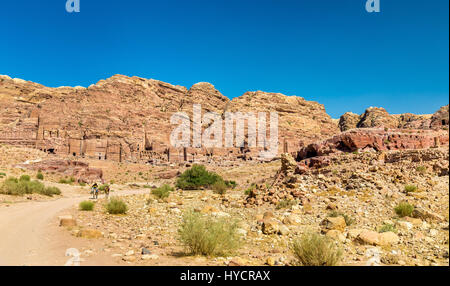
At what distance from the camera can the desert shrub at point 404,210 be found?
7.93 m

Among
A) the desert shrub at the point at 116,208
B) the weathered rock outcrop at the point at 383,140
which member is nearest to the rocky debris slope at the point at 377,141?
the weathered rock outcrop at the point at 383,140

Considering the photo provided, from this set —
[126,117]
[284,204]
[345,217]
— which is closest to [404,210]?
[345,217]

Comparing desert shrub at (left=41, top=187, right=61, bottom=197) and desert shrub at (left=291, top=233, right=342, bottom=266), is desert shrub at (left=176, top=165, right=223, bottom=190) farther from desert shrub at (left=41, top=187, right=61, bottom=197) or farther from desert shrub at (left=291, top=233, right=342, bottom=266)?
desert shrub at (left=291, top=233, right=342, bottom=266)

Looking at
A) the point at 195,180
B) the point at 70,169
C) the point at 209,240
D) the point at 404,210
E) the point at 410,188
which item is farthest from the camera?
the point at 70,169

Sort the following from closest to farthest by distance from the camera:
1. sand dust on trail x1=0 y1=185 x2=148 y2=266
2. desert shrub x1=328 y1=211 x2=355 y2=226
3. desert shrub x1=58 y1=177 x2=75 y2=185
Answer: sand dust on trail x1=0 y1=185 x2=148 y2=266 < desert shrub x1=328 y1=211 x2=355 y2=226 < desert shrub x1=58 y1=177 x2=75 y2=185

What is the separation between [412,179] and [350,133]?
843 cm

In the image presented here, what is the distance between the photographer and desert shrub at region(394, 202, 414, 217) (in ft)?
26.0

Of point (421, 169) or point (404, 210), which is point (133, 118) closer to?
point (421, 169)

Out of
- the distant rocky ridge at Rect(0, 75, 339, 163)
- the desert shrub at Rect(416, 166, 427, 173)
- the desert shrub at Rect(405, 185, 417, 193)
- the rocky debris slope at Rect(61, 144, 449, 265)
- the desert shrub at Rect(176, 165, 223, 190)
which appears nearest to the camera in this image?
the rocky debris slope at Rect(61, 144, 449, 265)

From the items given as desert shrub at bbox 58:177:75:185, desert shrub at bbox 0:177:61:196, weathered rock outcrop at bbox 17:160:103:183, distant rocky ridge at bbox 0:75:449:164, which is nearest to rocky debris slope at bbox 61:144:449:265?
desert shrub at bbox 0:177:61:196

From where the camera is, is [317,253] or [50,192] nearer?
[317,253]

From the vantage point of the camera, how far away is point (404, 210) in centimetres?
796

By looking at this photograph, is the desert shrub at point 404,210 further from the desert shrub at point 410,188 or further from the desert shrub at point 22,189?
the desert shrub at point 22,189
